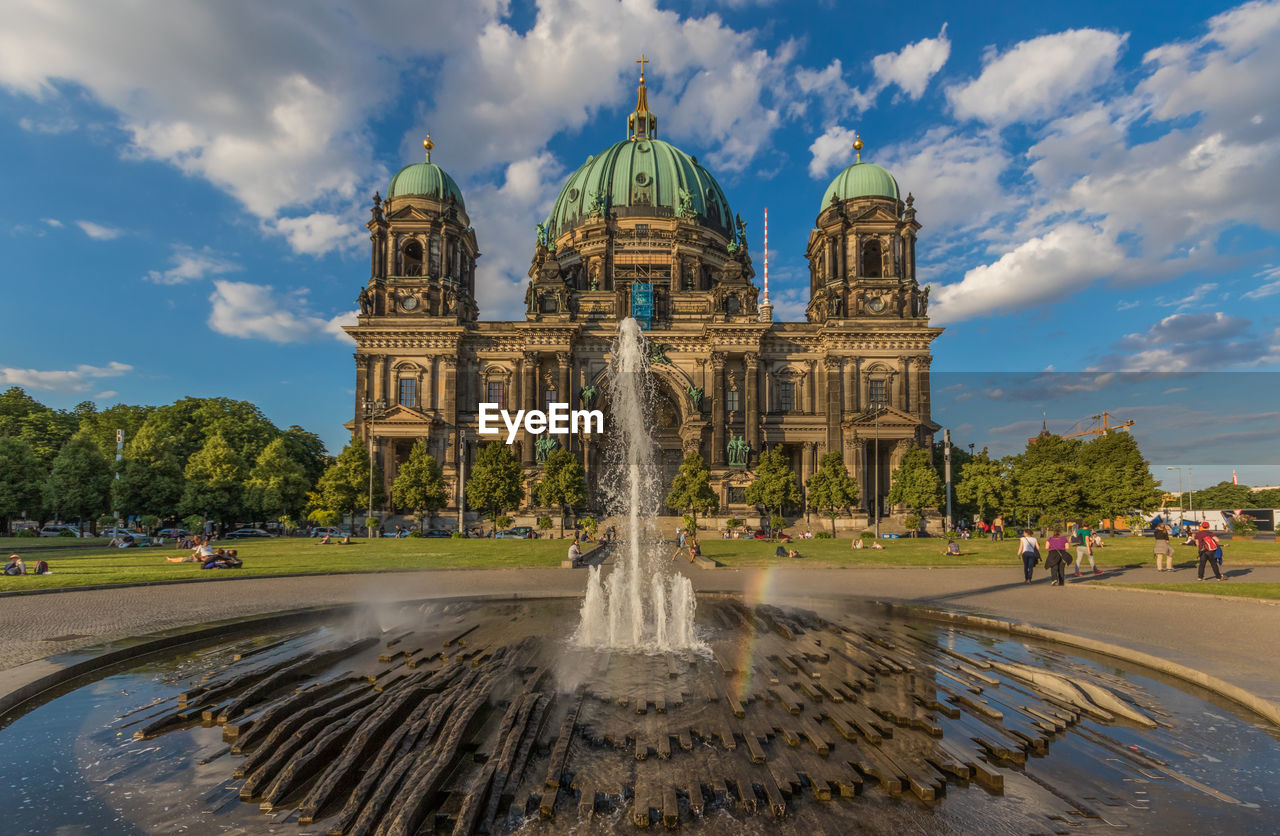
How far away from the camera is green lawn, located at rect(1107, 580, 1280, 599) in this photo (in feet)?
54.5

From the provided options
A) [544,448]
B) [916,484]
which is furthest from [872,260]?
[544,448]

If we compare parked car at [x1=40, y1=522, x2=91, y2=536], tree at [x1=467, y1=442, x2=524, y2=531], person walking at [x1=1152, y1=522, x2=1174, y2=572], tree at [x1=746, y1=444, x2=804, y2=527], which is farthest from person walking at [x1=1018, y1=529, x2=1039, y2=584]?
parked car at [x1=40, y1=522, x2=91, y2=536]

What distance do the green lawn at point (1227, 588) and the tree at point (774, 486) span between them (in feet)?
93.4

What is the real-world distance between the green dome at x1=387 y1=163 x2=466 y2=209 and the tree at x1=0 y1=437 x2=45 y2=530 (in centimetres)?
3493

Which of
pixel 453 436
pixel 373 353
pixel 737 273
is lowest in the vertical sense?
pixel 453 436

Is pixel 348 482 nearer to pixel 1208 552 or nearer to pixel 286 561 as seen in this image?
pixel 286 561

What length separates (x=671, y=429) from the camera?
62.2 meters

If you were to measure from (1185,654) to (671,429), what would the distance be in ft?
171

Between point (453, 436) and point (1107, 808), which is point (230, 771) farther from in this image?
point (453, 436)

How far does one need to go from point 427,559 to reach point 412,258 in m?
43.3

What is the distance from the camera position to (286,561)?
27.2 m

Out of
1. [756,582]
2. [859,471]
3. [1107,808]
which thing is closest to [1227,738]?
[1107,808]

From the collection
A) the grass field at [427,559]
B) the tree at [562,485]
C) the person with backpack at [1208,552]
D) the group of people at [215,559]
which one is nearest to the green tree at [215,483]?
the grass field at [427,559]

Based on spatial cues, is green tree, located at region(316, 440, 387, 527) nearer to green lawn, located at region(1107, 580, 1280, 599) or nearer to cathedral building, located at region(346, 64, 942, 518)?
cathedral building, located at region(346, 64, 942, 518)
